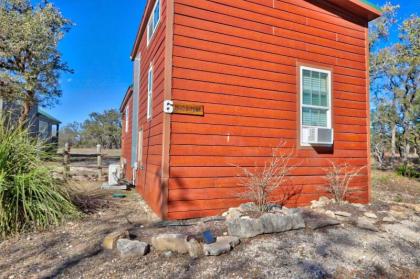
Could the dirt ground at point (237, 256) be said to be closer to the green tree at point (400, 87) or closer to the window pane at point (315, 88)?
the window pane at point (315, 88)

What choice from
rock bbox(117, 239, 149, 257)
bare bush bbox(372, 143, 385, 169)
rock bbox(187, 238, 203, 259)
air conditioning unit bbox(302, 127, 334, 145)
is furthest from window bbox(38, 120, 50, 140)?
bare bush bbox(372, 143, 385, 169)

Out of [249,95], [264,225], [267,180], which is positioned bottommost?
[264,225]

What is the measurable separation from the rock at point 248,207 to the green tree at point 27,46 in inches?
431

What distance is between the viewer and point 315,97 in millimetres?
5301

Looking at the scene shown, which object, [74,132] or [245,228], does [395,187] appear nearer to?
[245,228]

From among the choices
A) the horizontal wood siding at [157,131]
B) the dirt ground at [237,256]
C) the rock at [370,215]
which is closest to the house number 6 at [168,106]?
Answer: the horizontal wood siding at [157,131]

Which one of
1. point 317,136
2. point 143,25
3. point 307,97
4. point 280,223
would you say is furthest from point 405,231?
point 143,25

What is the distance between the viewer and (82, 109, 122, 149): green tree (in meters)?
37.7

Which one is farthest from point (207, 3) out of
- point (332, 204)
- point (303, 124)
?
point (332, 204)

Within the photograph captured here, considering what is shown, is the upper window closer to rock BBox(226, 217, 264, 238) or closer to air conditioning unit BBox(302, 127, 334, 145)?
air conditioning unit BBox(302, 127, 334, 145)

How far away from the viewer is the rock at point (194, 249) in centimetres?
277

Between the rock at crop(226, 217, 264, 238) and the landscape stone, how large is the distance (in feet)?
3.29

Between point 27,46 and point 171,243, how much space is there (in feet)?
41.8

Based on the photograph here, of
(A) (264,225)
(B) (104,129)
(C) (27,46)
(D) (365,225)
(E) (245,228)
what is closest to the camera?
(E) (245,228)
